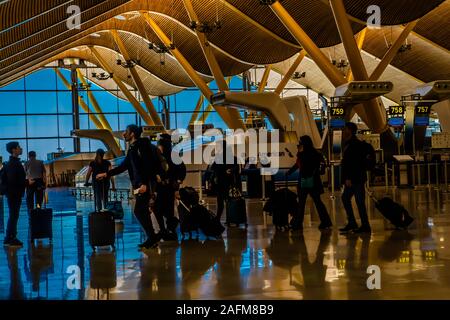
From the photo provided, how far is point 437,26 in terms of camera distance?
145 feet

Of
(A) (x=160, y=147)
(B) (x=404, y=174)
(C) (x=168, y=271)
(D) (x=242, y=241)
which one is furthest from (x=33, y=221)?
(B) (x=404, y=174)

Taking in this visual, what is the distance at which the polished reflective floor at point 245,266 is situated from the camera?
6977mm

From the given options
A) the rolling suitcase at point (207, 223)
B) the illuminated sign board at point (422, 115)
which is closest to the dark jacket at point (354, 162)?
the rolling suitcase at point (207, 223)

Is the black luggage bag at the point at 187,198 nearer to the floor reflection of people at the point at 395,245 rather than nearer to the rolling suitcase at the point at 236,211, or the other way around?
the rolling suitcase at the point at 236,211

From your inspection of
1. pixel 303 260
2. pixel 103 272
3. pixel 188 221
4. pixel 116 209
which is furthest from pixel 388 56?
pixel 103 272

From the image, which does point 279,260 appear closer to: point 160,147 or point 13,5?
point 160,147

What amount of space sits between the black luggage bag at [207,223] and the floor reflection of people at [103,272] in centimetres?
194

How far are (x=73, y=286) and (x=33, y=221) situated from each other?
526 cm

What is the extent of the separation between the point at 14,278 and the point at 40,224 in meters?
4.29

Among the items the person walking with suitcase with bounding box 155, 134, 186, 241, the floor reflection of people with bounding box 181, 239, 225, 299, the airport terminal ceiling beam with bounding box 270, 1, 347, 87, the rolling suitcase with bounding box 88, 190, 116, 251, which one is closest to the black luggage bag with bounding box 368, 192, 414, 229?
the floor reflection of people with bounding box 181, 239, 225, 299

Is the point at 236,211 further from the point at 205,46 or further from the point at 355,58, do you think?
the point at 205,46

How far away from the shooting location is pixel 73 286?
7.56 m

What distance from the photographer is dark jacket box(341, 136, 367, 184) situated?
12055 mm
